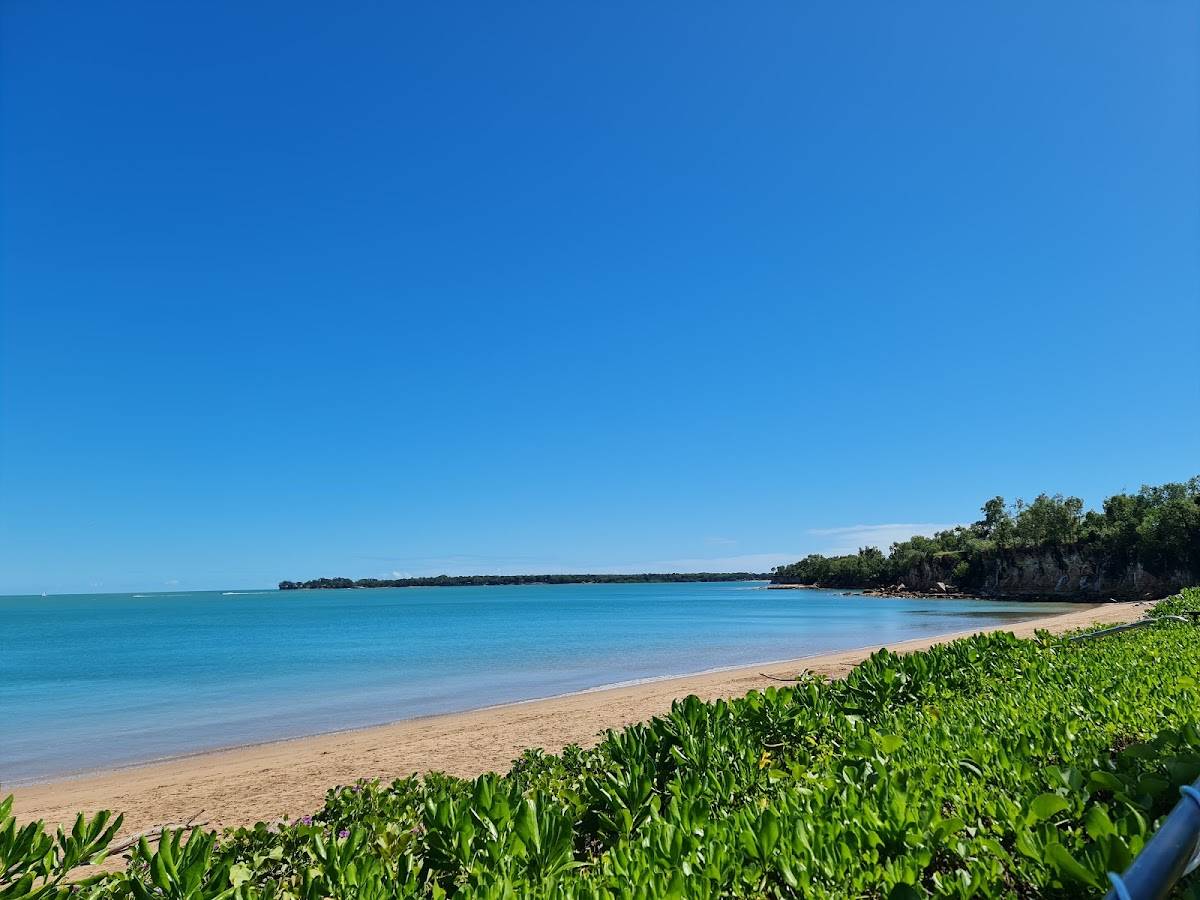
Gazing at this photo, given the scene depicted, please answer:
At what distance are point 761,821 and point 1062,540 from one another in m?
97.4

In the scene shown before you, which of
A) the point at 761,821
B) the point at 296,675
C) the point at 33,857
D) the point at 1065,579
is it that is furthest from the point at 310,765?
the point at 1065,579

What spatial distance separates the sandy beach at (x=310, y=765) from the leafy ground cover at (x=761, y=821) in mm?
4427

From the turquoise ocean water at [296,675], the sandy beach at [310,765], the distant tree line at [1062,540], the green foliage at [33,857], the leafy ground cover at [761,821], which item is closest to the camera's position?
the leafy ground cover at [761,821]

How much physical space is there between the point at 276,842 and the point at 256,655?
34285mm

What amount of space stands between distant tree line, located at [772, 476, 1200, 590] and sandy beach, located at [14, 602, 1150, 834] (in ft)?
230

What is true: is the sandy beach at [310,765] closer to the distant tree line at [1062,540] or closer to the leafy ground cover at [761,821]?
the leafy ground cover at [761,821]

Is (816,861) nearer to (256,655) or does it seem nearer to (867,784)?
(867,784)

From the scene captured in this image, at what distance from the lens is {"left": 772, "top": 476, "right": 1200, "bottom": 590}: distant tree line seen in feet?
212

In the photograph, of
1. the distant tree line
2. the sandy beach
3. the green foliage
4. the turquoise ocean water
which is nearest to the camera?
the green foliage

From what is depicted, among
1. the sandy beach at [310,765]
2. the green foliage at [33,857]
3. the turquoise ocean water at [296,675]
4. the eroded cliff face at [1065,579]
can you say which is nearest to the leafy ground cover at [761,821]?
the green foliage at [33,857]

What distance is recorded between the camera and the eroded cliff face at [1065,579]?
66.8 meters

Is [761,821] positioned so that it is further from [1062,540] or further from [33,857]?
[1062,540]

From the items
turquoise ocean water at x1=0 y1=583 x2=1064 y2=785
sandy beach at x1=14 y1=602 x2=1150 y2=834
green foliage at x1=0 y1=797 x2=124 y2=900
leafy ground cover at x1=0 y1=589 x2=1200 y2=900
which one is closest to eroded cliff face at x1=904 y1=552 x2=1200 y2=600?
turquoise ocean water at x1=0 y1=583 x2=1064 y2=785

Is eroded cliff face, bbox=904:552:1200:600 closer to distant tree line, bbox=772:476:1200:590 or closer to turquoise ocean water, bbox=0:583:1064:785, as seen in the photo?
distant tree line, bbox=772:476:1200:590
